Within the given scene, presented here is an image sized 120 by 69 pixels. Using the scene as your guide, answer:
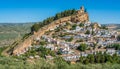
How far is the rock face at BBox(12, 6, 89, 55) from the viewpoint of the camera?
61981 mm

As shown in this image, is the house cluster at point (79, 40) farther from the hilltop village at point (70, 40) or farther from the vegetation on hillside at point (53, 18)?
the vegetation on hillside at point (53, 18)

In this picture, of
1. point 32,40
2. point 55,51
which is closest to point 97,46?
point 55,51

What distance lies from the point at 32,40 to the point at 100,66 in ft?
85.6

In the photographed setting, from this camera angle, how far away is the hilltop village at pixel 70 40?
59.0m

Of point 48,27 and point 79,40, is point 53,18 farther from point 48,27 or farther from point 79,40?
point 79,40

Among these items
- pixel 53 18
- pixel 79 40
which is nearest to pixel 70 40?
pixel 79 40

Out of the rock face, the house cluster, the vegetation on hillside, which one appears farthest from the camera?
the vegetation on hillside

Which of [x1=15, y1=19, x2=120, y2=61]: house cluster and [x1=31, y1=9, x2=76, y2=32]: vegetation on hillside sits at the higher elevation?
[x1=31, y1=9, x2=76, y2=32]: vegetation on hillside

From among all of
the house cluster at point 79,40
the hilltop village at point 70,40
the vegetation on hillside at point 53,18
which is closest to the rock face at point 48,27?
the hilltop village at point 70,40

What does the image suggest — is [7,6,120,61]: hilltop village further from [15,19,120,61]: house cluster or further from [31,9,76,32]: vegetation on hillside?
[31,9,76,32]: vegetation on hillside

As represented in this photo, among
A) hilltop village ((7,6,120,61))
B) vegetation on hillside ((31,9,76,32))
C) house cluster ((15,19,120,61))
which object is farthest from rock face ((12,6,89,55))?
vegetation on hillside ((31,9,76,32))

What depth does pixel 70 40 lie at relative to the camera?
64812 millimetres

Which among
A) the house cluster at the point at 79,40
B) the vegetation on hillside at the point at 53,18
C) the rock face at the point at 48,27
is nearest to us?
the house cluster at the point at 79,40

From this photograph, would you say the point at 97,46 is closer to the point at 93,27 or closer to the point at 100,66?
the point at 93,27
